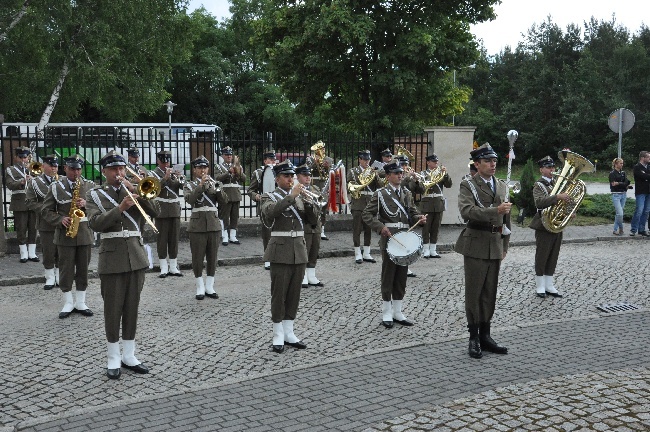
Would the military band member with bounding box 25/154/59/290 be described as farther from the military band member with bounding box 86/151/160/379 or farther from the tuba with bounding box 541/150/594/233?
the tuba with bounding box 541/150/594/233

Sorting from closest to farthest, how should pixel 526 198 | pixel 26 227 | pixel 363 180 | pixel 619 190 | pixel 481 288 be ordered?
pixel 481 288, pixel 26 227, pixel 363 180, pixel 619 190, pixel 526 198

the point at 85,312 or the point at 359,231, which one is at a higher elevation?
the point at 359,231

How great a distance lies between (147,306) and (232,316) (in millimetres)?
1429

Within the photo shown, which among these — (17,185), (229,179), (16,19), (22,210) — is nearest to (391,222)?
(229,179)

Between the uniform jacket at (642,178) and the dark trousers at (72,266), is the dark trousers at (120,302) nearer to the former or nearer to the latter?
the dark trousers at (72,266)

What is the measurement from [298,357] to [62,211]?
4.34 meters

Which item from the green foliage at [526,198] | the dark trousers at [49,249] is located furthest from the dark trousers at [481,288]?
the green foliage at [526,198]

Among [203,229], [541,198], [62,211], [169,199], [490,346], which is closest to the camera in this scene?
[490,346]

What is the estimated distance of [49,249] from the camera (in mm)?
11188

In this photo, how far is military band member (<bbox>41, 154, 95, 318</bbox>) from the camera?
32.1 ft

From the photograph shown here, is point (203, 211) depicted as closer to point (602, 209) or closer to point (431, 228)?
point (431, 228)

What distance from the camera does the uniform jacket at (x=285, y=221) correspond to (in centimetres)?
837

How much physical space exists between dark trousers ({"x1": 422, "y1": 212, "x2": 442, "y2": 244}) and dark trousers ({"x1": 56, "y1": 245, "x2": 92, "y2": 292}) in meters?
7.35

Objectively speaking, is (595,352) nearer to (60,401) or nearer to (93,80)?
(60,401)
